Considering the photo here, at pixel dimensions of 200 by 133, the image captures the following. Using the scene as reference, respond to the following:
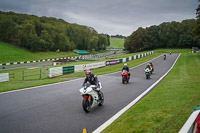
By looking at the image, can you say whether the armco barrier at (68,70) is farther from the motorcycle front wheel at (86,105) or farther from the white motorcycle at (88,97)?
the motorcycle front wheel at (86,105)

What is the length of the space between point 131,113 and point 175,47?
109m

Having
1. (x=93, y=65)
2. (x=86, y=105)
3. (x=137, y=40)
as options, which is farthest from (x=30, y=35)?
(x=86, y=105)

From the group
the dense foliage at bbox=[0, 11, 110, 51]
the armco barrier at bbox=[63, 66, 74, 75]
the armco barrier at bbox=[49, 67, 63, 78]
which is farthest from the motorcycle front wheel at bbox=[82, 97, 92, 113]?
the dense foliage at bbox=[0, 11, 110, 51]

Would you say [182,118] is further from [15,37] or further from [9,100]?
[15,37]

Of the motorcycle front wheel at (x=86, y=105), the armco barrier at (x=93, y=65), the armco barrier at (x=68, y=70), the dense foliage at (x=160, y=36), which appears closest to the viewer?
the motorcycle front wheel at (x=86, y=105)

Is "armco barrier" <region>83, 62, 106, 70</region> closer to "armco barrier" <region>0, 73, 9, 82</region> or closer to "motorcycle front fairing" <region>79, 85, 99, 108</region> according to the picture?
"armco barrier" <region>0, 73, 9, 82</region>

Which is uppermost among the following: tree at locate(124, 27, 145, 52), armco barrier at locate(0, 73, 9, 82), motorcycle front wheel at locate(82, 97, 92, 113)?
tree at locate(124, 27, 145, 52)

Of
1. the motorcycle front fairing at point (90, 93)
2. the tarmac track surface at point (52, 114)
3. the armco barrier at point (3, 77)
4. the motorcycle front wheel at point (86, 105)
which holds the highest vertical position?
the motorcycle front fairing at point (90, 93)

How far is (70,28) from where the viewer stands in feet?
398

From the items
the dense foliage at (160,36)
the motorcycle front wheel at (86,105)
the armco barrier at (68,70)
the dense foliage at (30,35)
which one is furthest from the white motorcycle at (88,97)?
the dense foliage at (160,36)

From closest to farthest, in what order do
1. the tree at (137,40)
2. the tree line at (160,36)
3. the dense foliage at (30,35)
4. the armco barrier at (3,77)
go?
the armco barrier at (3,77), the dense foliage at (30,35), the tree line at (160,36), the tree at (137,40)

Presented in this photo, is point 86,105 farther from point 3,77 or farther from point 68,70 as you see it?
point 68,70

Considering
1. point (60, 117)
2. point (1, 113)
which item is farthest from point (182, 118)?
point (1, 113)

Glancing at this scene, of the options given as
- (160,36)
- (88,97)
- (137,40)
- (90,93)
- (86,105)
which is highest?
(160,36)
